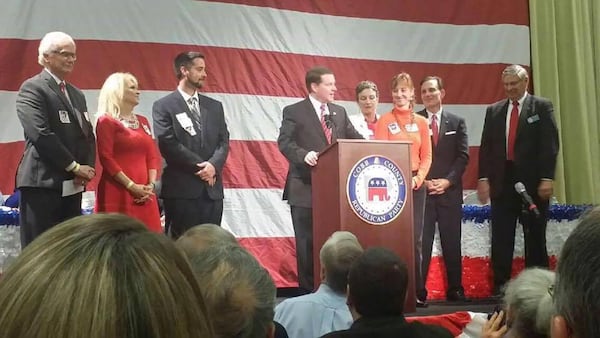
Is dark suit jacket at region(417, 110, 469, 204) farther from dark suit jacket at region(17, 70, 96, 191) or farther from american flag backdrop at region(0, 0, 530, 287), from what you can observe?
dark suit jacket at region(17, 70, 96, 191)

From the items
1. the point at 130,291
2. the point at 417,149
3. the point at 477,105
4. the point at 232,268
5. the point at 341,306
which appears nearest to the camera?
the point at 130,291

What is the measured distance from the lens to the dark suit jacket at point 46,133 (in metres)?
3.16

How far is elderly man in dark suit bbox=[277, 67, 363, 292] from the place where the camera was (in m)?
4.07

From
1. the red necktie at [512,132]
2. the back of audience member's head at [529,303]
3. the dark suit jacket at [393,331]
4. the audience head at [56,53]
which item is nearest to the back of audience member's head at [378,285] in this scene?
the dark suit jacket at [393,331]

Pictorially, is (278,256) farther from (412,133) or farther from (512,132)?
(512,132)

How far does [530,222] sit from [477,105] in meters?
1.48

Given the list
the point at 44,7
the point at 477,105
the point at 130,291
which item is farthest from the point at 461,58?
the point at 130,291

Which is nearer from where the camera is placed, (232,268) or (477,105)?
(232,268)

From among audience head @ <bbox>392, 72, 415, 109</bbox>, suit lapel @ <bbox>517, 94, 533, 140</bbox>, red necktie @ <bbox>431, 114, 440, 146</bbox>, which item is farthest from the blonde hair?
suit lapel @ <bbox>517, 94, 533, 140</bbox>

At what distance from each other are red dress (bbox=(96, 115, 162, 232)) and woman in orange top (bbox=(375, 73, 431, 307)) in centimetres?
151

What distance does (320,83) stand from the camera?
4.28 metres

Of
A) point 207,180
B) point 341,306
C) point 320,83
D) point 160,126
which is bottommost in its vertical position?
point 341,306

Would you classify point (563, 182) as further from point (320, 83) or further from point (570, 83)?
point (320, 83)

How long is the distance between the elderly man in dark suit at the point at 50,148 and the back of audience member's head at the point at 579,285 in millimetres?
2769
